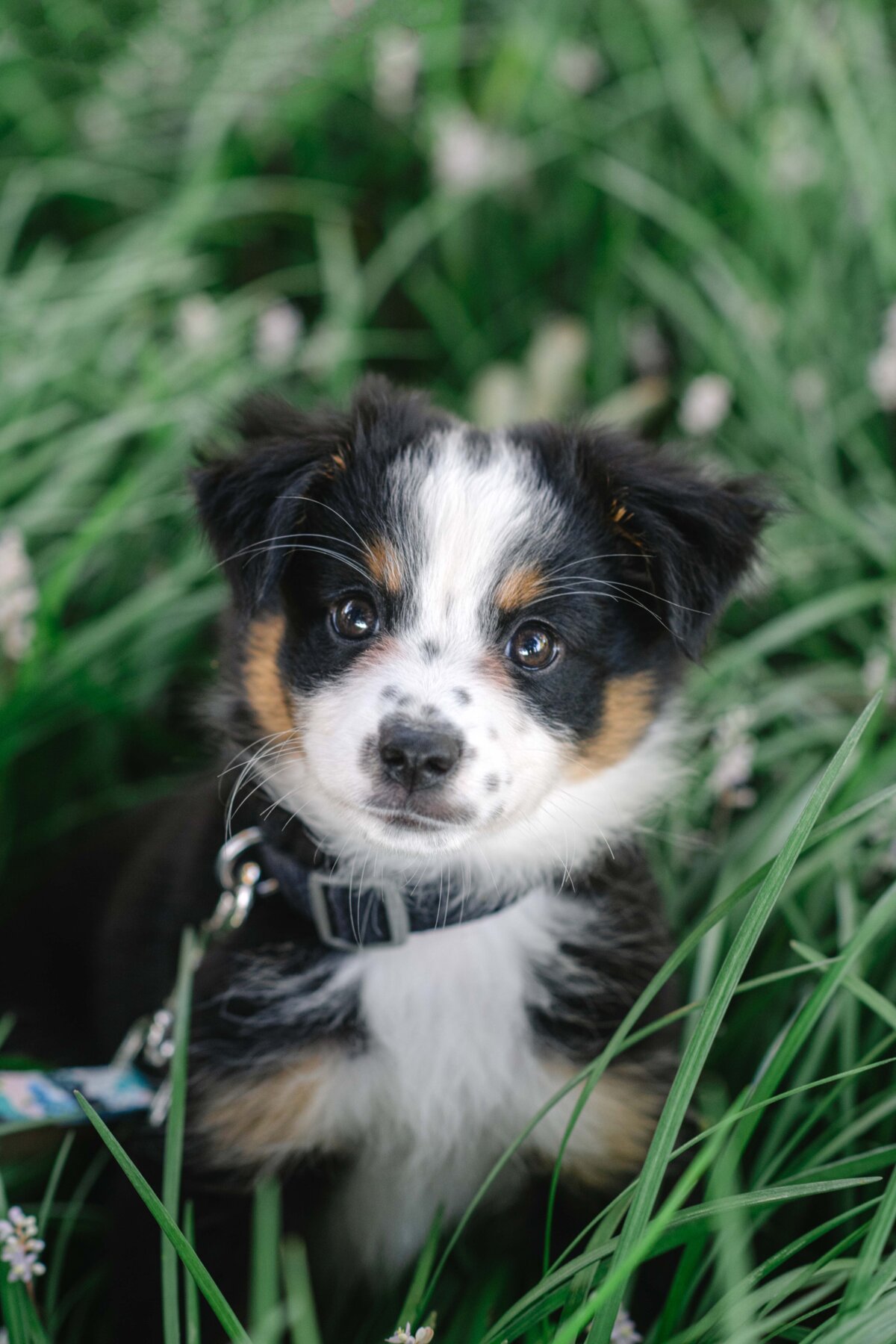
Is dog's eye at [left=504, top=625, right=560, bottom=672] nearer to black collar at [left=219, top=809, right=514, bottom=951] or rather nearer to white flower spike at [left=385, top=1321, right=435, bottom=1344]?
black collar at [left=219, top=809, right=514, bottom=951]

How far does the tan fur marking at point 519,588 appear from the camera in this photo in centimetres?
221

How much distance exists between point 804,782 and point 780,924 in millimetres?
448

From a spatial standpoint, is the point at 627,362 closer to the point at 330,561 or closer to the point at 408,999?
the point at 330,561

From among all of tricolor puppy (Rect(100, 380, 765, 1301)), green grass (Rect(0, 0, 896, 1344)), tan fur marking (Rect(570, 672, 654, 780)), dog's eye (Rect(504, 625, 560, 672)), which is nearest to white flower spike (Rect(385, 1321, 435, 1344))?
green grass (Rect(0, 0, 896, 1344))

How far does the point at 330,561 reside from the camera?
2.35 metres

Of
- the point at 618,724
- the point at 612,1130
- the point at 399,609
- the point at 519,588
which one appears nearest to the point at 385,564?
the point at 399,609

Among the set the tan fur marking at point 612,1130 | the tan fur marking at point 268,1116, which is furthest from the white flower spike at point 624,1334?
the tan fur marking at point 268,1116

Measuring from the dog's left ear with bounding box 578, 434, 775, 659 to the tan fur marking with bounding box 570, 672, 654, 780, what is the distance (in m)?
0.16

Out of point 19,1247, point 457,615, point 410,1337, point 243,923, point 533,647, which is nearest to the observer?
point 410,1337

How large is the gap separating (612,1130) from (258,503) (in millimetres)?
1473

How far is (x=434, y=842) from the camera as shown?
6.94 ft

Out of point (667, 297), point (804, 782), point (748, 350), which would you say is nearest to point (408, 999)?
point (804, 782)

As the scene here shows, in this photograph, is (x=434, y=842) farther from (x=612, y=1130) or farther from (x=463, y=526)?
(x=612, y=1130)

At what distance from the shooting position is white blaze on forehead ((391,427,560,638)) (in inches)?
86.4
